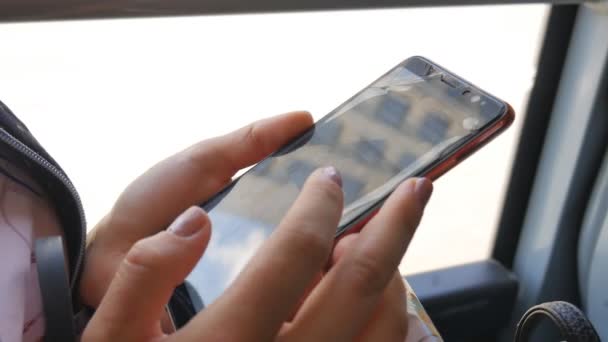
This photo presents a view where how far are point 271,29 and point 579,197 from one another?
0.46m

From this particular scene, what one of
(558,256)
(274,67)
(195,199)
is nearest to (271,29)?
(274,67)

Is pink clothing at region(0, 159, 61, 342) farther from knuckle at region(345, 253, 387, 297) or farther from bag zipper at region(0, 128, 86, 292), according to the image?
knuckle at region(345, 253, 387, 297)

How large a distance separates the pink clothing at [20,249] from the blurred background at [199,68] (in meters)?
0.20

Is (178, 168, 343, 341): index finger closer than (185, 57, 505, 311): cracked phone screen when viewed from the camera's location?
Yes

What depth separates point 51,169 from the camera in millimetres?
419

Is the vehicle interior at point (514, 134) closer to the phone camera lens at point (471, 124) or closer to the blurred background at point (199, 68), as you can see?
the blurred background at point (199, 68)

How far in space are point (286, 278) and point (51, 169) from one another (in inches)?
7.9

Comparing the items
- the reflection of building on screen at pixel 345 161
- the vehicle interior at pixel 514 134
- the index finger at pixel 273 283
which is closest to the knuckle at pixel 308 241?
the index finger at pixel 273 283

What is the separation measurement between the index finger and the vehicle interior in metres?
0.29

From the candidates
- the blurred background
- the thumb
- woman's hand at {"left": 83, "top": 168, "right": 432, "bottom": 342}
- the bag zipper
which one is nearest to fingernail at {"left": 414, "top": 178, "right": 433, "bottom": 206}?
woman's hand at {"left": 83, "top": 168, "right": 432, "bottom": 342}

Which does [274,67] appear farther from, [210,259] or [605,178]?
[605,178]

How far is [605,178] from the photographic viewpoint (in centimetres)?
78

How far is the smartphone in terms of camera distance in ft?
1.37

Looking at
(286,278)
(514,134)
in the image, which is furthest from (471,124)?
(514,134)
